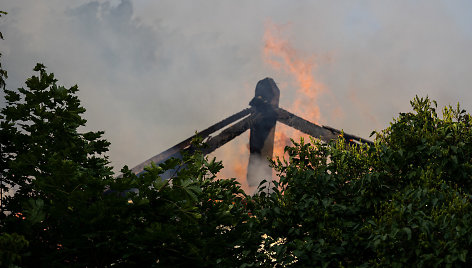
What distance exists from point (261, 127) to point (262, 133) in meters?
0.19

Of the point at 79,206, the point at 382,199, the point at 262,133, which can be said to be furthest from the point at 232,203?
the point at 262,133

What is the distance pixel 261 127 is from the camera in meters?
13.9

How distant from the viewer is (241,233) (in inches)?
264

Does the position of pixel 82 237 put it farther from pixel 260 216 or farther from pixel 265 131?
pixel 265 131

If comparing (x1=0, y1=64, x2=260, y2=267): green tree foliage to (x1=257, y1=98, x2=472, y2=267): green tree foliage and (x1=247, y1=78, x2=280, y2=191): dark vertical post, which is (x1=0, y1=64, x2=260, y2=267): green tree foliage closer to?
(x1=257, y1=98, x2=472, y2=267): green tree foliage

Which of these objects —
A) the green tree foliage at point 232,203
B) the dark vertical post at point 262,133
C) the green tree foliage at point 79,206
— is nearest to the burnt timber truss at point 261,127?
the dark vertical post at point 262,133

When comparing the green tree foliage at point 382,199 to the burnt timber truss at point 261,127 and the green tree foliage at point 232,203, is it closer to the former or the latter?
the green tree foliage at point 232,203

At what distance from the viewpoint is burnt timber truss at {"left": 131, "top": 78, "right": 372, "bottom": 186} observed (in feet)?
45.0

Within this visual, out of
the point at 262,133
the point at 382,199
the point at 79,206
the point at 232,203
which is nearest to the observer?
the point at 79,206

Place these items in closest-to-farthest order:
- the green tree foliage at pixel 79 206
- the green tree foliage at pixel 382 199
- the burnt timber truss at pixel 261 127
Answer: the green tree foliage at pixel 79 206 < the green tree foliage at pixel 382 199 < the burnt timber truss at pixel 261 127

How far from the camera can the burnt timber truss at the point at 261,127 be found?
13.7 m

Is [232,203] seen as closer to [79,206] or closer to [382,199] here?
[382,199]

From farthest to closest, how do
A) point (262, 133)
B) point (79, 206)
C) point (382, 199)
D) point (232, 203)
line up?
point (262, 133) < point (232, 203) < point (382, 199) < point (79, 206)

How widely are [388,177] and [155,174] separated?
4.23m
